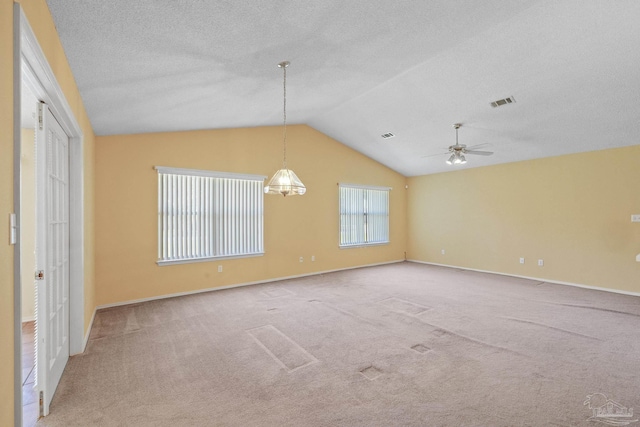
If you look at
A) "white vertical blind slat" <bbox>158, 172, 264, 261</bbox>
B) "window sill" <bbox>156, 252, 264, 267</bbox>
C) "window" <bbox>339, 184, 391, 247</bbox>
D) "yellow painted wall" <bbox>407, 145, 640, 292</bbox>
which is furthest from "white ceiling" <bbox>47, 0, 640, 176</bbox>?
"window" <bbox>339, 184, 391, 247</bbox>

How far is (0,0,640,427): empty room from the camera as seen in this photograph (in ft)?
6.76

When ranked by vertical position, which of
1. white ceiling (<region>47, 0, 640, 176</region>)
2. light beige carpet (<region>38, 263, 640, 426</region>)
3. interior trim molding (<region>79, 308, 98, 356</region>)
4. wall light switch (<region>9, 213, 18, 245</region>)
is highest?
white ceiling (<region>47, 0, 640, 176</region>)

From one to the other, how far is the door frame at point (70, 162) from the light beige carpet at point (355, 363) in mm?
557

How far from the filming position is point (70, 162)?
116 inches

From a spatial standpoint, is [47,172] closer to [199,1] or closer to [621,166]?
[199,1]

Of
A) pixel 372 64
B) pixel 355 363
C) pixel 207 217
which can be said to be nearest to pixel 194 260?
pixel 207 217

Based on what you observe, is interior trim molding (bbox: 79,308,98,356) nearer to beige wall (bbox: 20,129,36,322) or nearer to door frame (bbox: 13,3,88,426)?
door frame (bbox: 13,3,88,426)

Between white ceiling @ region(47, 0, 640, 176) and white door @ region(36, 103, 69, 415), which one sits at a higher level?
white ceiling @ region(47, 0, 640, 176)

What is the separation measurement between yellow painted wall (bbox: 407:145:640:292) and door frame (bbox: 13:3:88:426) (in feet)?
25.0

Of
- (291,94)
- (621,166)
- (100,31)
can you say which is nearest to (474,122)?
(621,166)

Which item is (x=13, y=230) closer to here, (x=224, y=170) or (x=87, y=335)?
(x=87, y=335)

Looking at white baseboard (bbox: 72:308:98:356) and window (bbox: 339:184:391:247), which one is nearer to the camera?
white baseboard (bbox: 72:308:98:356)

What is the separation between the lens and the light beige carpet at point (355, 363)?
210 centimetres
